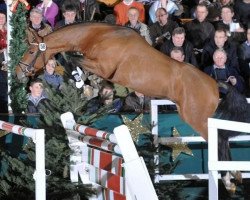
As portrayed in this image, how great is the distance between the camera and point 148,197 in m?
5.60

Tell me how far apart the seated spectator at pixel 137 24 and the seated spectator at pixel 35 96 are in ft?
7.56

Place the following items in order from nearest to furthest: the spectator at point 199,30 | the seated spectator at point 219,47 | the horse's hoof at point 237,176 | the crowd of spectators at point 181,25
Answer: the horse's hoof at point 237,176 → the crowd of spectators at point 181,25 → the seated spectator at point 219,47 → the spectator at point 199,30

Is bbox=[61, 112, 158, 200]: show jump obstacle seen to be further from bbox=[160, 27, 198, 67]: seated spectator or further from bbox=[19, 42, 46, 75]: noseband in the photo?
bbox=[160, 27, 198, 67]: seated spectator

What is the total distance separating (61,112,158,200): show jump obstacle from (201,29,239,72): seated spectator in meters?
4.43

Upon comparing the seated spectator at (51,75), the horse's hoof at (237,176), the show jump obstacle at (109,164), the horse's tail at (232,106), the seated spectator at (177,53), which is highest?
the seated spectator at (177,53)

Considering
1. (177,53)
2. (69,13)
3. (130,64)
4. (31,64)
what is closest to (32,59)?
(31,64)

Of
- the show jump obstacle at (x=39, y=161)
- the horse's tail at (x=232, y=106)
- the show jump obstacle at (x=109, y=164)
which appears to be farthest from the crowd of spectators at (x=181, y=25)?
the show jump obstacle at (x=39, y=161)

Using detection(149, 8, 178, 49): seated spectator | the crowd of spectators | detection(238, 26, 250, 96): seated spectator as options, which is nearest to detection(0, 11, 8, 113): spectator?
the crowd of spectators

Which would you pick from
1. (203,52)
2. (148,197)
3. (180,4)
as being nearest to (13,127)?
(148,197)

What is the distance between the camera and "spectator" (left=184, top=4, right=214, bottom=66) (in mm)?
12227

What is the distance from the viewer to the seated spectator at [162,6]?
12.8 metres

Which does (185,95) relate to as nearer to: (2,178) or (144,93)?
(144,93)

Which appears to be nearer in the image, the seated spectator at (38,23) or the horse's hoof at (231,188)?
the horse's hoof at (231,188)

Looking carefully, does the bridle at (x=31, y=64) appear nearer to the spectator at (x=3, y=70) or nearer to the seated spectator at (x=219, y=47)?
the spectator at (x=3, y=70)
